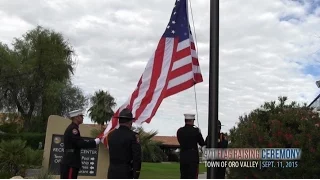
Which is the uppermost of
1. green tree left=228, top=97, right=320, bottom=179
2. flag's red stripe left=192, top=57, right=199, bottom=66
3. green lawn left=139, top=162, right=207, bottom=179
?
flag's red stripe left=192, top=57, right=199, bottom=66

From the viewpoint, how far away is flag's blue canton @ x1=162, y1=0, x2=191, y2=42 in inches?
370

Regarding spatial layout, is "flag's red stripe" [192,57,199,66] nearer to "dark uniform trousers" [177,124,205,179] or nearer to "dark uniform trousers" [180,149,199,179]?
"dark uniform trousers" [177,124,205,179]

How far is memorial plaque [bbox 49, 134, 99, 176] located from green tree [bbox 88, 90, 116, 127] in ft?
135

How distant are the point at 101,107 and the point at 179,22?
4577 cm

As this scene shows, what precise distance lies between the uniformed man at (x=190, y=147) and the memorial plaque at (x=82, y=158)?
3742mm

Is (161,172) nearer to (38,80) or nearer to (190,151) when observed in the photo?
(190,151)

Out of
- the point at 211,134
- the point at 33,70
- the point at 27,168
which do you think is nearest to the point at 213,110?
the point at 211,134

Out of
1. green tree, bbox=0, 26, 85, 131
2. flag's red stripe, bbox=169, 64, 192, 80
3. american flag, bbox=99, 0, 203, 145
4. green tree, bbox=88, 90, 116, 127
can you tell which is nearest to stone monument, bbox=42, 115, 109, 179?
american flag, bbox=99, 0, 203, 145

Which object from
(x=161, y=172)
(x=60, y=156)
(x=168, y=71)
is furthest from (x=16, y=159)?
(x=168, y=71)

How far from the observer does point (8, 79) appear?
40125mm

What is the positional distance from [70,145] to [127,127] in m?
1.21

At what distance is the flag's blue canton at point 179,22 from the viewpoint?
9398mm

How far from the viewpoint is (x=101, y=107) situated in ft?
178

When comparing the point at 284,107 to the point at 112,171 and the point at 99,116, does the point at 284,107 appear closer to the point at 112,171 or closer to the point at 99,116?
the point at 112,171
